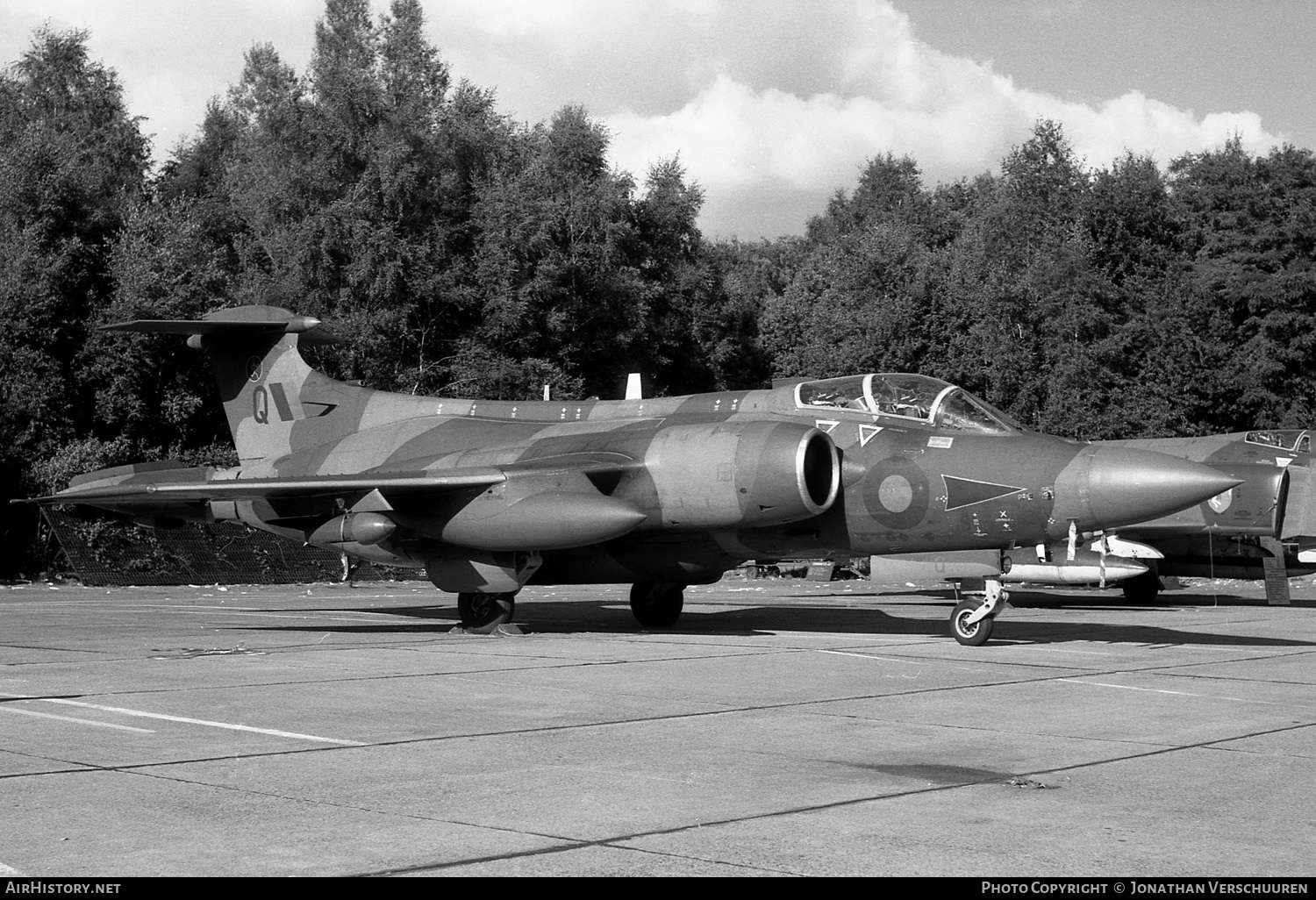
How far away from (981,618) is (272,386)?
1025 cm

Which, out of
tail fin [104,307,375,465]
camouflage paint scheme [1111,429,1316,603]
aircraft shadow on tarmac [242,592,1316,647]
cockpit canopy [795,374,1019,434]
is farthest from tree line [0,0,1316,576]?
cockpit canopy [795,374,1019,434]

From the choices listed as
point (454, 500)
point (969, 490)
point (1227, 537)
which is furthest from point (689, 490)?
point (1227, 537)

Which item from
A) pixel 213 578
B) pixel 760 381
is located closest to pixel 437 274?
pixel 213 578

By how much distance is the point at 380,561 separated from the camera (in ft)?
50.4

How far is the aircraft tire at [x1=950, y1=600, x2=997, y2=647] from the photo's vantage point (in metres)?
13.2

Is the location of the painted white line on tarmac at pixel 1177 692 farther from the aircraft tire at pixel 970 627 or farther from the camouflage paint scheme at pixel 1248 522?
the camouflage paint scheme at pixel 1248 522

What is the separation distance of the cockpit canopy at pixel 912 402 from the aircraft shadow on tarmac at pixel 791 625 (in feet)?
7.63

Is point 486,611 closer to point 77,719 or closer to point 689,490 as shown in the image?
point 689,490

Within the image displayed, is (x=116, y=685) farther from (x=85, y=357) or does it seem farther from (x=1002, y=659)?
(x=85, y=357)

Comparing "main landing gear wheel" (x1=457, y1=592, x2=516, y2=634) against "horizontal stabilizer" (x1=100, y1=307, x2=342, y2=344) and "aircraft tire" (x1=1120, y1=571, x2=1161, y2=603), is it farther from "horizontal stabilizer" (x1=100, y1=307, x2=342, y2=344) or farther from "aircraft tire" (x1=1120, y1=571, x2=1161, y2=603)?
"aircraft tire" (x1=1120, y1=571, x2=1161, y2=603)

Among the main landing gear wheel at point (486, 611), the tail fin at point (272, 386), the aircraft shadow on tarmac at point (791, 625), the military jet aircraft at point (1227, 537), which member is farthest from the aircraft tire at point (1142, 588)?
the tail fin at point (272, 386)

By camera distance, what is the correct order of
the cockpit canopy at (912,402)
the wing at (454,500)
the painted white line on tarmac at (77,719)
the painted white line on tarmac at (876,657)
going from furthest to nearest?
the cockpit canopy at (912,402) < the wing at (454,500) < the painted white line on tarmac at (876,657) < the painted white line on tarmac at (77,719)

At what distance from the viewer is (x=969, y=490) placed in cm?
1266

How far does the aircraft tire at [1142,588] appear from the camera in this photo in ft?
73.8
